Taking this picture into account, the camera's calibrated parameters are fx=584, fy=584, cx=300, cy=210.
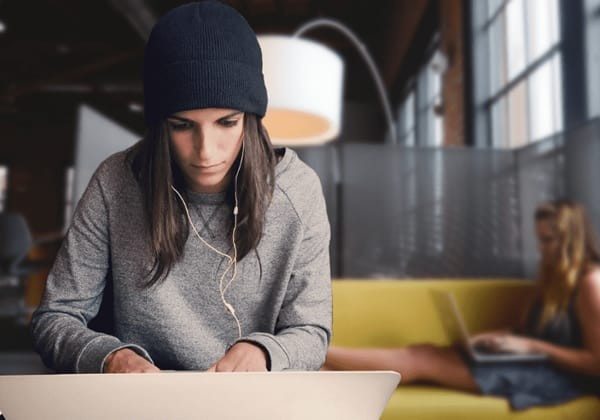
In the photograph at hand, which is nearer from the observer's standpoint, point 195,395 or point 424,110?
point 195,395

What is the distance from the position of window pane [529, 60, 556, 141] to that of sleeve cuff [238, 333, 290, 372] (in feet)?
6.78

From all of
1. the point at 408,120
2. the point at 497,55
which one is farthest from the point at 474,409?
the point at 408,120

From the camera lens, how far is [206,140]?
0.76 m

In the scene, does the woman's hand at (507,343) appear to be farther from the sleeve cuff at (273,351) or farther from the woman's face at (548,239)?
the sleeve cuff at (273,351)

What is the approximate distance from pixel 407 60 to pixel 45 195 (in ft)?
19.7

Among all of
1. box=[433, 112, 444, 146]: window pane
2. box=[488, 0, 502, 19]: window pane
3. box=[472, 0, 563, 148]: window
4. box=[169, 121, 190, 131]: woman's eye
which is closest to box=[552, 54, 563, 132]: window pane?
box=[472, 0, 563, 148]: window

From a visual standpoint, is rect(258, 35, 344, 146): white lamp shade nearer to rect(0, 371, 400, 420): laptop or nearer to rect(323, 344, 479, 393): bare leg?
rect(323, 344, 479, 393): bare leg

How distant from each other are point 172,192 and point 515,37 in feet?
8.64

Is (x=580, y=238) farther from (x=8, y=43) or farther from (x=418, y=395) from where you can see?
(x=8, y=43)

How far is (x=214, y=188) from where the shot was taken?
88cm

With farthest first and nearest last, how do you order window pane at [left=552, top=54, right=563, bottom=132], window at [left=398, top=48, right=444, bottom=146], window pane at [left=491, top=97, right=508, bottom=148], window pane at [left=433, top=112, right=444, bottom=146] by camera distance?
window at [left=398, top=48, right=444, bottom=146] < window pane at [left=433, top=112, right=444, bottom=146] < window pane at [left=491, top=97, right=508, bottom=148] < window pane at [left=552, top=54, right=563, bottom=132]

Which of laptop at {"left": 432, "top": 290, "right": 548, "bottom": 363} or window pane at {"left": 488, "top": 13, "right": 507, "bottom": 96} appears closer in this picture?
laptop at {"left": 432, "top": 290, "right": 548, "bottom": 363}

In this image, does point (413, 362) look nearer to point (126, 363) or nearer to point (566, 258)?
point (566, 258)

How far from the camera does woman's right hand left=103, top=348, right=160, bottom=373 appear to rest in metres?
0.65
